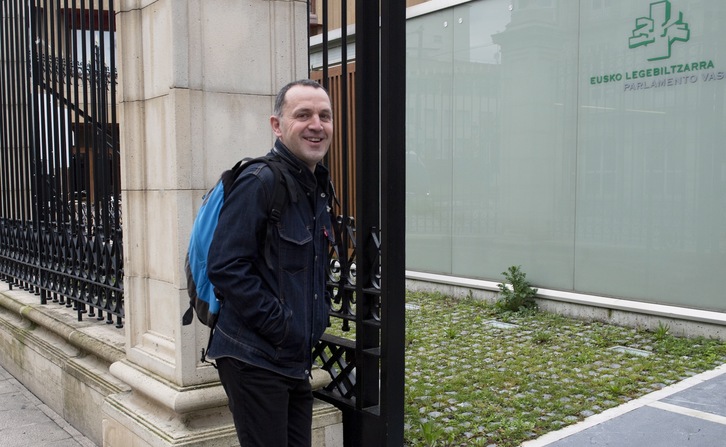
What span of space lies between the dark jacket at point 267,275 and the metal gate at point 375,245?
82 centimetres

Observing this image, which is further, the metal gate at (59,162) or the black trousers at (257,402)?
the metal gate at (59,162)

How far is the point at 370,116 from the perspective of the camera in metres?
3.95

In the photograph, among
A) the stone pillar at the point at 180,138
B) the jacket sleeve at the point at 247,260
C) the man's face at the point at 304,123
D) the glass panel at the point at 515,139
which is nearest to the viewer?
the jacket sleeve at the point at 247,260

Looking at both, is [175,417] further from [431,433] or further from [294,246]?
[431,433]

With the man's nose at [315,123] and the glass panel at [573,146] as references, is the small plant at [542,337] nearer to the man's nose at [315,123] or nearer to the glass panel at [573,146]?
the glass panel at [573,146]

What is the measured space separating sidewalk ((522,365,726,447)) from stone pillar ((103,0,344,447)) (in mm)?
1771

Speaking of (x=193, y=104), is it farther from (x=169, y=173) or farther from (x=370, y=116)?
(x=370, y=116)

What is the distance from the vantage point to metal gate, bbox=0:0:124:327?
5426 mm

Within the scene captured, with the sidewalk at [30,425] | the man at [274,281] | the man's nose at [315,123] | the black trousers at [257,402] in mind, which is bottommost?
the sidewalk at [30,425]

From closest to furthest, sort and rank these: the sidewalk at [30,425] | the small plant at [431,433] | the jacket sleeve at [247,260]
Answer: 1. the jacket sleeve at [247,260]
2. the small plant at [431,433]
3. the sidewalk at [30,425]

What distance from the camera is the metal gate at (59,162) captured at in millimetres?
5426

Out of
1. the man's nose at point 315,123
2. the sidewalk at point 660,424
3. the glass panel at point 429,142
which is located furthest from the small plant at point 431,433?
the glass panel at point 429,142

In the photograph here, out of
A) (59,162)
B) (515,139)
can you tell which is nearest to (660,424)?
(515,139)

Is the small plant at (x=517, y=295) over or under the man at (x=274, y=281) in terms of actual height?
under
